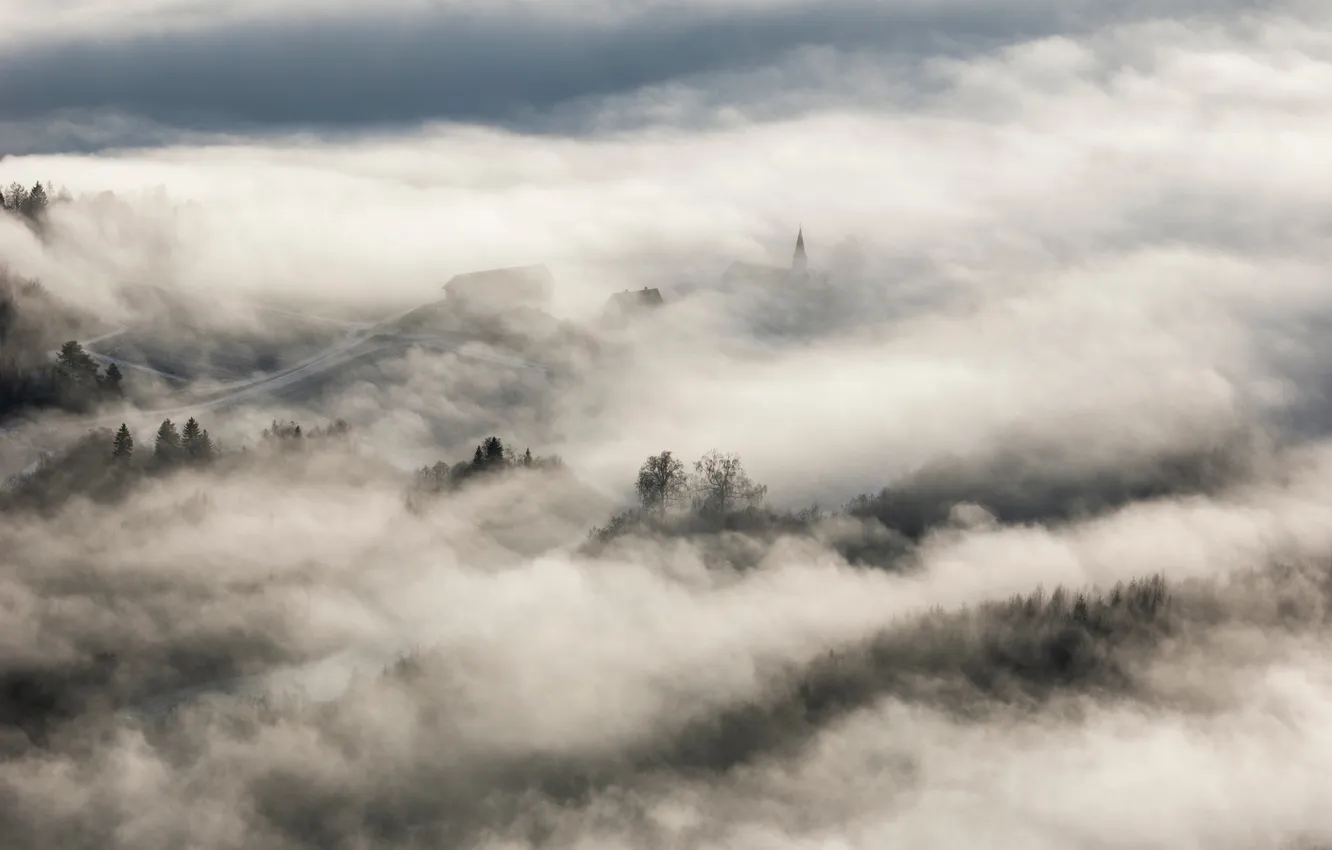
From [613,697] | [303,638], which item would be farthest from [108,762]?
[613,697]

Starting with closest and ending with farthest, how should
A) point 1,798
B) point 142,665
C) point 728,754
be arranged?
point 1,798 < point 142,665 < point 728,754

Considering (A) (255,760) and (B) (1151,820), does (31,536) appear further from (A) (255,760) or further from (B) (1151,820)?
(B) (1151,820)

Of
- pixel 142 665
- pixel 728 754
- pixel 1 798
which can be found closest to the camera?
pixel 1 798

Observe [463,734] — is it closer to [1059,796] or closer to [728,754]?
[728,754]

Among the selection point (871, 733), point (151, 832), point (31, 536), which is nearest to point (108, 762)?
point (151, 832)

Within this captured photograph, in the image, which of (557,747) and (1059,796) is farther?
(1059,796)

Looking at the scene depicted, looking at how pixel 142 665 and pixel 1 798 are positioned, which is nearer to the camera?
pixel 1 798

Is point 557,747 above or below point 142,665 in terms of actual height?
below

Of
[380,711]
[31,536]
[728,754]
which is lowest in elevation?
[728,754]

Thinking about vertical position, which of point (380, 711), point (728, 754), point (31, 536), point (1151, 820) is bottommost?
point (1151, 820)
